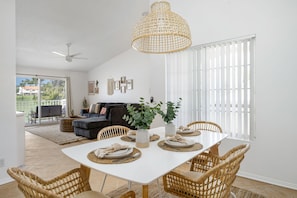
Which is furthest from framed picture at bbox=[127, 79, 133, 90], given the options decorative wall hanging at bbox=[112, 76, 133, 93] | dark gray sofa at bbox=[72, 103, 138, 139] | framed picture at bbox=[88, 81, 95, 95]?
framed picture at bbox=[88, 81, 95, 95]

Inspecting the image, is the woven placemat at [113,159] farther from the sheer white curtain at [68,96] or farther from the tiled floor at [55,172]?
the sheer white curtain at [68,96]

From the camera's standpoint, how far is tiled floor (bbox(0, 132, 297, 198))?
2191mm

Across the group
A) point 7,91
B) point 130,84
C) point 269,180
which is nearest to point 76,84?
point 130,84

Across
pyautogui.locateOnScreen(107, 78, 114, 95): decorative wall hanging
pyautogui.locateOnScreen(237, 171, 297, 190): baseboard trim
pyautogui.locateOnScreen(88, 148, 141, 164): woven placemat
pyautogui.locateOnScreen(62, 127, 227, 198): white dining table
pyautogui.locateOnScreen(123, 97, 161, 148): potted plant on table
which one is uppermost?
pyautogui.locateOnScreen(107, 78, 114, 95): decorative wall hanging

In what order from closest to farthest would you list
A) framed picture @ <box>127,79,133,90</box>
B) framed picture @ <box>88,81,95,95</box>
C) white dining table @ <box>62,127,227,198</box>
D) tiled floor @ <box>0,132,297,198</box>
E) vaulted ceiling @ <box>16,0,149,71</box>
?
white dining table @ <box>62,127,227,198</box>
tiled floor @ <box>0,132,297,198</box>
vaulted ceiling @ <box>16,0,149,71</box>
framed picture @ <box>127,79,133,90</box>
framed picture @ <box>88,81,95,95</box>

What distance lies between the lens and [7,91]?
251cm

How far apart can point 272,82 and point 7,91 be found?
366 centimetres

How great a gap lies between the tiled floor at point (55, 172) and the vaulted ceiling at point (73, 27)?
2.85m

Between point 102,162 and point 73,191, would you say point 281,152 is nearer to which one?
point 102,162

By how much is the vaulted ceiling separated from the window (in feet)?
6.38

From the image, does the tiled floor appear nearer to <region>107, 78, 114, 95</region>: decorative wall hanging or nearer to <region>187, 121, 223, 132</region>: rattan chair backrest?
<region>187, 121, 223, 132</region>: rattan chair backrest

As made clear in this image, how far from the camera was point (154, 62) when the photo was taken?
3619 mm

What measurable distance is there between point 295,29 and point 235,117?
1344 millimetres

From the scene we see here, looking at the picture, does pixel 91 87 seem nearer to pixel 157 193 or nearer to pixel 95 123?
pixel 95 123
